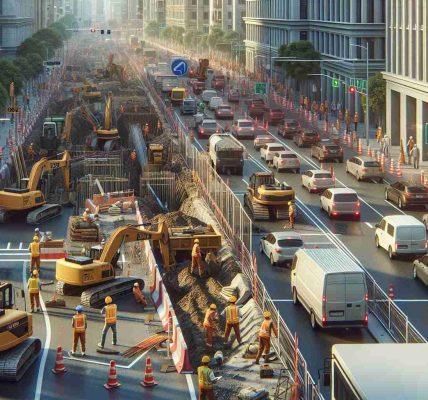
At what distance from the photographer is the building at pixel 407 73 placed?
74.8m

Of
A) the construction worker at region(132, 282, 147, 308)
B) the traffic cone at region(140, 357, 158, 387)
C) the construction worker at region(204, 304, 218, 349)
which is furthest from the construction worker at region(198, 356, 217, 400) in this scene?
the construction worker at region(132, 282, 147, 308)

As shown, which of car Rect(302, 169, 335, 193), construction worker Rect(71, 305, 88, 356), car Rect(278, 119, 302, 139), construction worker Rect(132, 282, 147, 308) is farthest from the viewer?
car Rect(278, 119, 302, 139)

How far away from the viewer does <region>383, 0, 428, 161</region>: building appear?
245ft

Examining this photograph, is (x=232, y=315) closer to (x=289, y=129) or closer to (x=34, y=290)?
(x=34, y=290)

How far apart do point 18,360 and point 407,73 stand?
55435mm

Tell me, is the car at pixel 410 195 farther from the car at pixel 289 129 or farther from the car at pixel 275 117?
the car at pixel 275 117

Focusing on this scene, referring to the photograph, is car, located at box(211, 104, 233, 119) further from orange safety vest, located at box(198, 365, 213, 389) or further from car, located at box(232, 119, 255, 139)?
orange safety vest, located at box(198, 365, 213, 389)

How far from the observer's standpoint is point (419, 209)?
5525 centimetres

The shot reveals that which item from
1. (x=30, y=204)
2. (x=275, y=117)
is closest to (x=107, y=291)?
(x=30, y=204)

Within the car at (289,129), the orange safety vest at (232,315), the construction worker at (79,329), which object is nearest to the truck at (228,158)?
the car at (289,129)

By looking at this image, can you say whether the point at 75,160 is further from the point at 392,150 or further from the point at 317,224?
the point at 317,224

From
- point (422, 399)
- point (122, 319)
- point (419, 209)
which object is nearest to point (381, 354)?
point (422, 399)

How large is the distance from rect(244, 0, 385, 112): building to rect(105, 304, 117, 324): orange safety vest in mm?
63146

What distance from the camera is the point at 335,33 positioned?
116m
